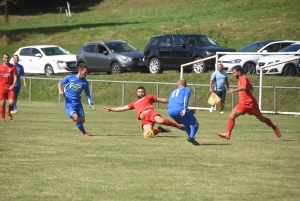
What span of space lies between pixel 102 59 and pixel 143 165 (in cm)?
2498

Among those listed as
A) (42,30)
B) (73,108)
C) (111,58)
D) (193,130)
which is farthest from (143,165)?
(42,30)

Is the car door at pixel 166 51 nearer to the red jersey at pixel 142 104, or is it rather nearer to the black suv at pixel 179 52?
the black suv at pixel 179 52

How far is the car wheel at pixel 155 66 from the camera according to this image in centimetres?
3604

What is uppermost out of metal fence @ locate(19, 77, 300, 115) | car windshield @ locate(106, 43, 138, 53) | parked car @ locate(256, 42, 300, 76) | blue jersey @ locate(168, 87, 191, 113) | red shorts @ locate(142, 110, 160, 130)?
car windshield @ locate(106, 43, 138, 53)

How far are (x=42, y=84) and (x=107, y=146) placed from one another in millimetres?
22636

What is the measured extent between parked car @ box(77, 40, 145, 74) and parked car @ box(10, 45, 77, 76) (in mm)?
1082

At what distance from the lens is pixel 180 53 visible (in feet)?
115

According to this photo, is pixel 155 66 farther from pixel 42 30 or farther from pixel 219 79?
pixel 42 30

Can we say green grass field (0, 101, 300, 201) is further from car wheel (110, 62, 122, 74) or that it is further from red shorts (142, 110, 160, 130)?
car wheel (110, 62, 122, 74)

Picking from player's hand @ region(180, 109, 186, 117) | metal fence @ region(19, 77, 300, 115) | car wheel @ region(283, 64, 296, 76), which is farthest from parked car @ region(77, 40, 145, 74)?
player's hand @ region(180, 109, 186, 117)

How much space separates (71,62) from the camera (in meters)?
40.2

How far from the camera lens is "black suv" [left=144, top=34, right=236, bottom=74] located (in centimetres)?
3412

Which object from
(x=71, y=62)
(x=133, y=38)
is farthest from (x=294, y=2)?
(x=71, y=62)

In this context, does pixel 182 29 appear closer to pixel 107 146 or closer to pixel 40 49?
pixel 40 49
